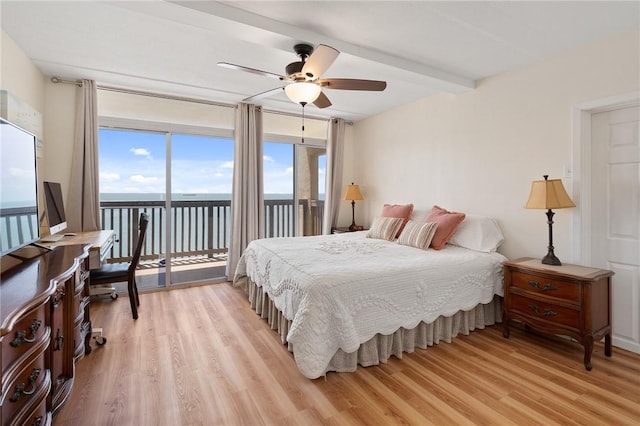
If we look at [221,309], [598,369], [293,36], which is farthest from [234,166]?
[598,369]

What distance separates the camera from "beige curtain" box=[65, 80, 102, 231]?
350 cm

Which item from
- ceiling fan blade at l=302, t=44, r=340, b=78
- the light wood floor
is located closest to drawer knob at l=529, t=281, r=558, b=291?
the light wood floor

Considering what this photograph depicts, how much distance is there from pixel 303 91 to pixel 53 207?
232 centimetres

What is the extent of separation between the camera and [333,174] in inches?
206

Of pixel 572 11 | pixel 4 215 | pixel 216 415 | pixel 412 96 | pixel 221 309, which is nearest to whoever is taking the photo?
pixel 4 215

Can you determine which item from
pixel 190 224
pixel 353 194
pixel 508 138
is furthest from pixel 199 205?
pixel 508 138

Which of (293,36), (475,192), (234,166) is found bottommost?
(475,192)

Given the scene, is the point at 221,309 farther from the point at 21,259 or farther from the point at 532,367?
the point at 532,367

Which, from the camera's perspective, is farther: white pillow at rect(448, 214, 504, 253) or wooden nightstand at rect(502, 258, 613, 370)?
white pillow at rect(448, 214, 504, 253)

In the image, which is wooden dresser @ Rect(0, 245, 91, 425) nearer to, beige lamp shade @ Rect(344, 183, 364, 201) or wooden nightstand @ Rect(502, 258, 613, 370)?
wooden nightstand @ Rect(502, 258, 613, 370)

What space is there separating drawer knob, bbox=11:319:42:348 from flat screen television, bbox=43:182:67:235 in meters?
1.72

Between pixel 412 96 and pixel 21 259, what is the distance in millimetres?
4125

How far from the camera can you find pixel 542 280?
2.49 meters

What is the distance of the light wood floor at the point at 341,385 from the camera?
5.73 ft
